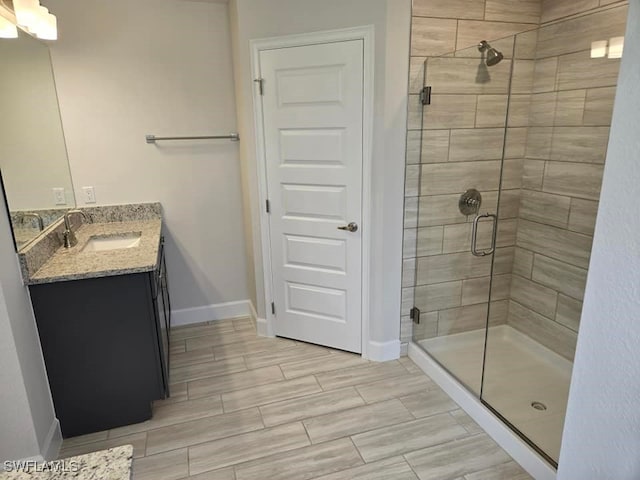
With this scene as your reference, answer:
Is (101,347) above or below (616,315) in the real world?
below

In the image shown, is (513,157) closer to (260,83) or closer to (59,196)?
(260,83)

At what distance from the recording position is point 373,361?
292cm

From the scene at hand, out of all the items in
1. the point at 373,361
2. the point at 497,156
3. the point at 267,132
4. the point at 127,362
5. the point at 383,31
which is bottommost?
the point at 373,361

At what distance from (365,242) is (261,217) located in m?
0.81

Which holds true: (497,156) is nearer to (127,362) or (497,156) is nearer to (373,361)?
(373,361)

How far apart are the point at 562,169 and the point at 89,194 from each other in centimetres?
332

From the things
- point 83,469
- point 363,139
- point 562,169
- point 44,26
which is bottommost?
point 83,469

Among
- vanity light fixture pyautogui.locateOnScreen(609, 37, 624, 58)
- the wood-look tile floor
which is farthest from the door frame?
vanity light fixture pyautogui.locateOnScreen(609, 37, 624, 58)

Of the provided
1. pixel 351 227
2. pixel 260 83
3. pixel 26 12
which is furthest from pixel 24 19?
pixel 351 227

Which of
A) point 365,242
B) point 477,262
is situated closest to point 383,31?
point 365,242

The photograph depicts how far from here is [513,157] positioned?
2914mm

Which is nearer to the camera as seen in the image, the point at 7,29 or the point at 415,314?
the point at 7,29

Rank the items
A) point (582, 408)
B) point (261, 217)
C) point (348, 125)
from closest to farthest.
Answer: point (582, 408) < point (348, 125) < point (261, 217)

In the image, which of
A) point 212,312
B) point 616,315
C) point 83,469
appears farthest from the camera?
point 212,312
